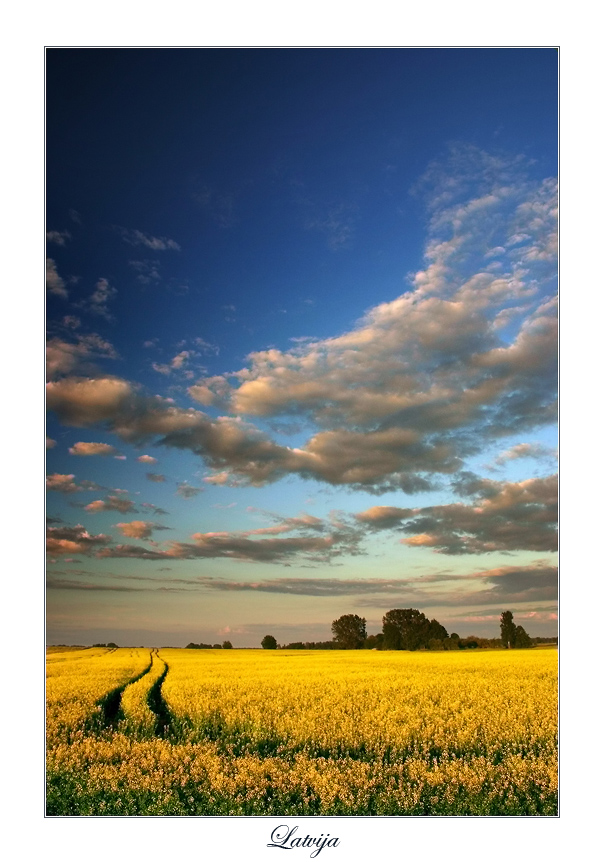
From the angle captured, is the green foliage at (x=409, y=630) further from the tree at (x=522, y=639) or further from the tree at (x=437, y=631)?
the tree at (x=522, y=639)

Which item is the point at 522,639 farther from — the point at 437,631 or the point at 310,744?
the point at 310,744

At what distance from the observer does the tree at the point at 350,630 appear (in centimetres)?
763

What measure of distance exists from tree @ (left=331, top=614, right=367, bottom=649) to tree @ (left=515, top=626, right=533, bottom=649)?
1679 millimetres

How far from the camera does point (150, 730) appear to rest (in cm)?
681

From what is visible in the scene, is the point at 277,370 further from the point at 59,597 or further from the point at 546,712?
the point at 546,712

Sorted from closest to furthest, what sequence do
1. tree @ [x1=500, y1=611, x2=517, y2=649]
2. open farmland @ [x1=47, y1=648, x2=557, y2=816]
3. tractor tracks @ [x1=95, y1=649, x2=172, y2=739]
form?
1. open farmland @ [x1=47, y1=648, x2=557, y2=816]
2. tractor tracks @ [x1=95, y1=649, x2=172, y2=739]
3. tree @ [x1=500, y1=611, x2=517, y2=649]

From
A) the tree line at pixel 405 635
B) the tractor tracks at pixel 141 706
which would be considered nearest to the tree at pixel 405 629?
the tree line at pixel 405 635

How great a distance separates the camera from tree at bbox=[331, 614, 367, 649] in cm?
763

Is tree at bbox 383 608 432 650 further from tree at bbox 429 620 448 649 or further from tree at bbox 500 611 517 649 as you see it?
→ tree at bbox 500 611 517 649

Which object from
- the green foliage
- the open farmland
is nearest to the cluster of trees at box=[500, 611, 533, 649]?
the open farmland

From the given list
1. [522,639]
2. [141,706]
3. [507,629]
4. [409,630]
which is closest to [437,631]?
[409,630]
